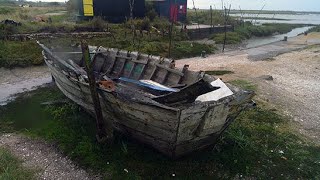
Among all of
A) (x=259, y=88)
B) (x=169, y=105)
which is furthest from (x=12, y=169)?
(x=259, y=88)

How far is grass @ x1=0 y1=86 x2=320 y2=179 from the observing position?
7730mm

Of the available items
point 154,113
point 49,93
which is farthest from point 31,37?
point 154,113

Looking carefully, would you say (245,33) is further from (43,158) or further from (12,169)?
(12,169)

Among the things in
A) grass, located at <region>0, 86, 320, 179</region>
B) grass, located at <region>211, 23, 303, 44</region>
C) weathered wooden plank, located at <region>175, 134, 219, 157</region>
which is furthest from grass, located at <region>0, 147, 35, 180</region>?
grass, located at <region>211, 23, 303, 44</region>

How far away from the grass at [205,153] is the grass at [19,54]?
27.0ft

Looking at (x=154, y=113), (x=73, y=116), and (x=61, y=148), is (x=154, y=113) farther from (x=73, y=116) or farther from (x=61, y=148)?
(x=73, y=116)

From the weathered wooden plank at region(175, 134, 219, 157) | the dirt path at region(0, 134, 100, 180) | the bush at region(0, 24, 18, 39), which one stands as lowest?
the dirt path at region(0, 134, 100, 180)

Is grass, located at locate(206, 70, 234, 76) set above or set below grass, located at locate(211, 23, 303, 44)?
below

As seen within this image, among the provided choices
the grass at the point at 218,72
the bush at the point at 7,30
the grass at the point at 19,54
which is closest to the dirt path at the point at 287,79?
the grass at the point at 218,72

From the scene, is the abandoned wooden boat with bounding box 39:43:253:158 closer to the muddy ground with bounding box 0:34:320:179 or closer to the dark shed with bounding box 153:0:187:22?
the muddy ground with bounding box 0:34:320:179

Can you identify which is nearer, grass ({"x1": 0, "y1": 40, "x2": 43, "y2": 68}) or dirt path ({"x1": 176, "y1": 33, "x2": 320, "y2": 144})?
dirt path ({"x1": 176, "y1": 33, "x2": 320, "y2": 144})

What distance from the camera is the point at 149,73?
36.6 ft

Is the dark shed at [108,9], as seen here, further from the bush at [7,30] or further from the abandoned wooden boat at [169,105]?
the abandoned wooden boat at [169,105]

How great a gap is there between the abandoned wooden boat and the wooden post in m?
0.18
